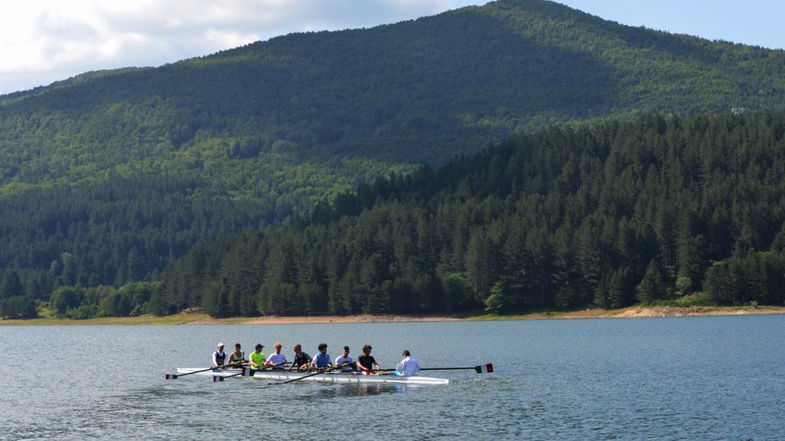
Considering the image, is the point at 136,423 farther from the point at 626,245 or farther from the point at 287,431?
the point at 626,245

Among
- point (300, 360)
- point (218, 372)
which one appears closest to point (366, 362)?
point (300, 360)

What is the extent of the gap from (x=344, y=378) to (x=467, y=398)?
11.4 metres

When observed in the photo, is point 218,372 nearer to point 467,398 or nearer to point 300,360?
point 300,360

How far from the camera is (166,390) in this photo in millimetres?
73312

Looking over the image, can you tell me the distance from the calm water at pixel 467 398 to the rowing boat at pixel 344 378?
0.75m

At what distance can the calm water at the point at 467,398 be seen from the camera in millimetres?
53188

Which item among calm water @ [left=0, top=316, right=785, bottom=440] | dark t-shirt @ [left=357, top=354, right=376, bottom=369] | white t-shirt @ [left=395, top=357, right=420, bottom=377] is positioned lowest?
calm water @ [left=0, top=316, right=785, bottom=440]

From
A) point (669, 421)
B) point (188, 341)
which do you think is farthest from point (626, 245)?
point (669, 421)

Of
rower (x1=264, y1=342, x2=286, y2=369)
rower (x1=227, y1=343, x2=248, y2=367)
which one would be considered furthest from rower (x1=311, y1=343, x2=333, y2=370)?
rower (x1=227, y1=343, x2=248, y2=367)

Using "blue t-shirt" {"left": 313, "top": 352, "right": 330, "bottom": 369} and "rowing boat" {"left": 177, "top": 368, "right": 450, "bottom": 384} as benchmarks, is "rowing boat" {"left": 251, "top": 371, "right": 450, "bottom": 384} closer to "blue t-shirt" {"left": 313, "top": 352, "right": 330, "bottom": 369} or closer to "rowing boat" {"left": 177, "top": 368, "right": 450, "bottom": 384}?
"rowing boat" {"left": 177, "top": 368, "right": 450, "bottom": 384}

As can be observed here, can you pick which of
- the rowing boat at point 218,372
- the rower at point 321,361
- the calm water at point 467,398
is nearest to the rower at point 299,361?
the rower at point 321,361

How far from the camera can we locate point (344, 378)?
7175 cm

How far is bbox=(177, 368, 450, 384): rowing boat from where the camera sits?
2714 inches

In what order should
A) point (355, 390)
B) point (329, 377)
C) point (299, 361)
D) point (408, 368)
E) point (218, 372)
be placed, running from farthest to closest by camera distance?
1. point (218, 372)
2. point (299, 361)
3. point (329, 377)
4. point (408, 368)
5. point (355, 390)
